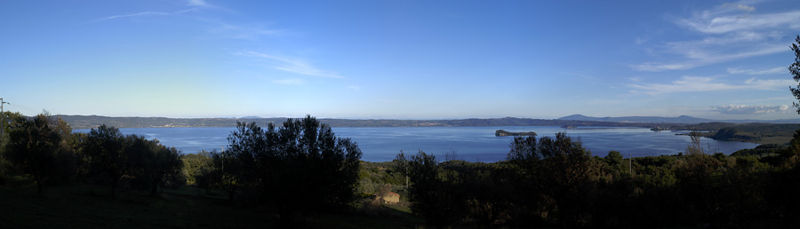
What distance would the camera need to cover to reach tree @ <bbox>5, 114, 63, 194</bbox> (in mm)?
24312

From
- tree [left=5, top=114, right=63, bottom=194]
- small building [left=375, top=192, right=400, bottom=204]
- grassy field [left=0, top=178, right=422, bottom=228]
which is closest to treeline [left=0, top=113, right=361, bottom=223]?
tree [left=5, top=114, right=63, bottom=194]

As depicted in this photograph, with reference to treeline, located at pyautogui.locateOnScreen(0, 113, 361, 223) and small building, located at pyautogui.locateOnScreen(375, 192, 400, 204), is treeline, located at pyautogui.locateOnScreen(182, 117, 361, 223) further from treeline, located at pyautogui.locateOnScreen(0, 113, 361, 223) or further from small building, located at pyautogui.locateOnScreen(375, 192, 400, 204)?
small building, located at pyautogui.locateOnScreen(375, 192, 400, 204)

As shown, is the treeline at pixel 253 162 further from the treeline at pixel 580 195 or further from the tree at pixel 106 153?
the treeline at pixel 580 195

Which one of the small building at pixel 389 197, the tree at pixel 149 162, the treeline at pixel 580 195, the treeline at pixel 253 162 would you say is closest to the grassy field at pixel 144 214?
the treeline at pixel 253 162

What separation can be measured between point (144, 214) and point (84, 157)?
17.9 metres

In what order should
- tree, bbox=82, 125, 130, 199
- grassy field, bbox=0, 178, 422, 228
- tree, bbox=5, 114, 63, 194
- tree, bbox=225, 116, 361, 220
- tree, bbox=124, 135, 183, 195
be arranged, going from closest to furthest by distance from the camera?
grassy field, bbox=0, 178, 422, 228, tree, bbox=225, 116, 361, 220, tree, bbox=5, 114, 63, 194, tree, bbox=82, 125, 130, 199, tree, bbox=124, 135, 183, 195

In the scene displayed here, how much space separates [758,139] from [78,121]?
8172 inches

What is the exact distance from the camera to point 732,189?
17.6 meters

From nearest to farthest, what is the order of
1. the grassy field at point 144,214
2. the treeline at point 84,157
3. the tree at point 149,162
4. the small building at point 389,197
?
the grassy field at point 144,214, the treeline at point 84,157, the tree at point 149,162, the small building at point 389,197

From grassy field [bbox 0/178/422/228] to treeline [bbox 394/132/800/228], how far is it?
14.7ft

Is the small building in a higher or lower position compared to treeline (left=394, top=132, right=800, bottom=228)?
lower

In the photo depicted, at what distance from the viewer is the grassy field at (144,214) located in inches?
595

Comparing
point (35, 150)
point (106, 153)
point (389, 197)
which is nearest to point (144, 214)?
point (106, 153)

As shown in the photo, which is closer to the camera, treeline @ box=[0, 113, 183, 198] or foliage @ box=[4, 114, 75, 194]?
foliage @ box=[4, 114, 75, 194]
